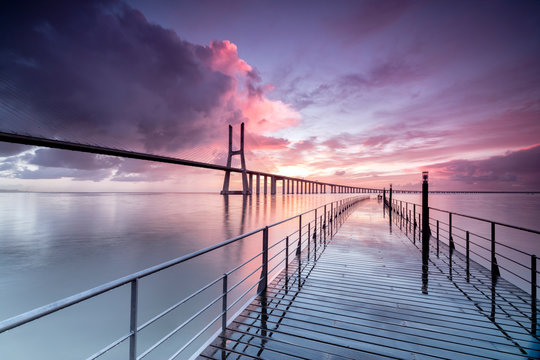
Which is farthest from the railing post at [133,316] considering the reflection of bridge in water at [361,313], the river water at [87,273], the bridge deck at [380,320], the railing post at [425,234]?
the railing post at [425,234]

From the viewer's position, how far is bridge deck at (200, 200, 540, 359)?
2270 mm

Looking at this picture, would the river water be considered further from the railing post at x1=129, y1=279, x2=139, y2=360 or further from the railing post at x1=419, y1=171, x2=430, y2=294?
the railing post at x1=419, y1=171, x2=430, y2=294

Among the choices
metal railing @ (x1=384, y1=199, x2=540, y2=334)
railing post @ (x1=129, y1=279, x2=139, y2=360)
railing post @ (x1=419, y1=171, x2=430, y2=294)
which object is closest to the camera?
railing post @ (x1=129, y1=279, x2=139, y2=360)

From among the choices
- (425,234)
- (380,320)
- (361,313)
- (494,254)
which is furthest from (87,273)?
(494,254)

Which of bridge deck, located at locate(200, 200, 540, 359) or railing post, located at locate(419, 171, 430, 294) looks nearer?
bridge deck, located at locate(200, 200, 540, 359)

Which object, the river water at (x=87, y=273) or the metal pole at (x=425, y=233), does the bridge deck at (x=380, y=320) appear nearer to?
the metal pole at (x=425, y=233)

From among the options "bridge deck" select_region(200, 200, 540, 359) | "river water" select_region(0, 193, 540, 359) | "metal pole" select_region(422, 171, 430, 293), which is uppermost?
"metal pole" select_region(422, 171, 430, 293)

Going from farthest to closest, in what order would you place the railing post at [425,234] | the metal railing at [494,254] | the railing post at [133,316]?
the railing post at [425,234], the metal railing at [494,254], the railing post at [133,316]

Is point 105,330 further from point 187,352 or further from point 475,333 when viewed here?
point 475,333

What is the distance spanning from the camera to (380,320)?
2777 mm

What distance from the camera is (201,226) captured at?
16.8 meters

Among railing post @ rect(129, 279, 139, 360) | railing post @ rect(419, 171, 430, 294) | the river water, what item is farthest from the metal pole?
the river water

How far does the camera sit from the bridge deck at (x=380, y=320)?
2270mm

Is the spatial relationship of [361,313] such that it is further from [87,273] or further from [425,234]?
[87,273]
